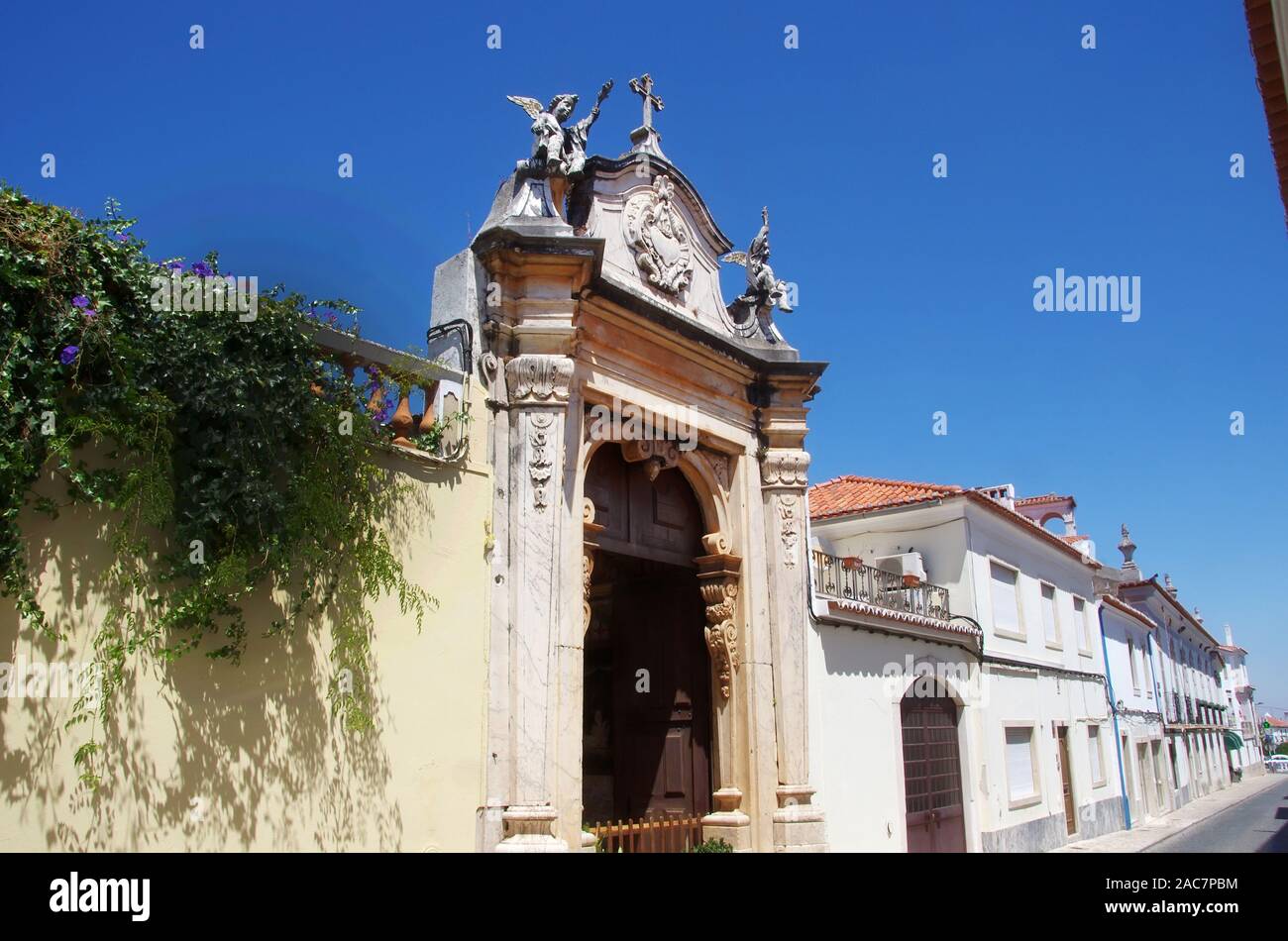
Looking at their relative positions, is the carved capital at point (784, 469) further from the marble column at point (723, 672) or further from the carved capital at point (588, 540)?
the carved capital at point (588, 540)

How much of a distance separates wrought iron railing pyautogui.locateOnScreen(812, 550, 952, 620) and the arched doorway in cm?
178

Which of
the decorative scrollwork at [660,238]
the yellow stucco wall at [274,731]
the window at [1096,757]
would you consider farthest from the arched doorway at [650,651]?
the window at [1096,757]

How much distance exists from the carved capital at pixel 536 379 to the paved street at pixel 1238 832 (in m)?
15.5

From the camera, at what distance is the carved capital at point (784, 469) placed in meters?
9.79

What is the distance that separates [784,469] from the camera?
387 inches

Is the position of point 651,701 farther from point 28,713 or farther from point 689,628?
point 28,713

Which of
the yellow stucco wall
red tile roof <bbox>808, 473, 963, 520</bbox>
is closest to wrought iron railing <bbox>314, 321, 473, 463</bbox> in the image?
the yellow stucco wall

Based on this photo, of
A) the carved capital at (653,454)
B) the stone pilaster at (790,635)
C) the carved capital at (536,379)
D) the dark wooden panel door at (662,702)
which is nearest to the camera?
the carved capital at (536,379)

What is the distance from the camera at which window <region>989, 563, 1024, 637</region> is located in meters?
16.1

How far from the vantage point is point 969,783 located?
13.6m

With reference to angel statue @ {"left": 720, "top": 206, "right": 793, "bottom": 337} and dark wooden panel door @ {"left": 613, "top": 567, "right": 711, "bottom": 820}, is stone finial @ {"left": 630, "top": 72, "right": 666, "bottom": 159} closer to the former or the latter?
angel statue @ {"left": 720, "top": 206, "right": 793, "bottom": 337}

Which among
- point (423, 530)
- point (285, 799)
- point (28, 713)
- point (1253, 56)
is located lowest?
point (285, 799)

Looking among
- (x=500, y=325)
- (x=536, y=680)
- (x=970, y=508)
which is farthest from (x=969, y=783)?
(x=500, y=325)
